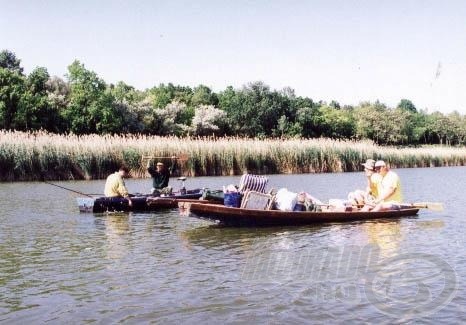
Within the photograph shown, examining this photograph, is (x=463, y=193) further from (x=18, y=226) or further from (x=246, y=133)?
(x=246, y=133)

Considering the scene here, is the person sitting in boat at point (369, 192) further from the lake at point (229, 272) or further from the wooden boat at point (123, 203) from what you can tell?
the wooden boat at point (123, 203)

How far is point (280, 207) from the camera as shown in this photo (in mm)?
12438

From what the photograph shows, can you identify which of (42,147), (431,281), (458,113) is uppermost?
(458,113)

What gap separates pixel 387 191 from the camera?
13.6 m

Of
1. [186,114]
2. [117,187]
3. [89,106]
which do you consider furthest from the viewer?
[186,114]

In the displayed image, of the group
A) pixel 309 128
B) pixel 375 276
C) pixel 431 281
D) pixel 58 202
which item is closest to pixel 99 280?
pixel 375 276

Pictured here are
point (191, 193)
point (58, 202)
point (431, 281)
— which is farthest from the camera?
point (58, 202)

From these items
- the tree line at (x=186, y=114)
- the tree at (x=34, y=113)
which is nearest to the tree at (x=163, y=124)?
the tree line at (x=186, y=114)

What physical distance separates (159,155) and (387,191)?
50.7 ft

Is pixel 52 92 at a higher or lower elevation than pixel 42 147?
higher

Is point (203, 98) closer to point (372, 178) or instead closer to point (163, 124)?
point (163, 124)

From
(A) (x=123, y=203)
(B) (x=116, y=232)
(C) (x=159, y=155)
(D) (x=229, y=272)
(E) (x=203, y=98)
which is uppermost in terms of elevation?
(E) (x=203, y=98)

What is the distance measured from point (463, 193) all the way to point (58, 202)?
14.0 m

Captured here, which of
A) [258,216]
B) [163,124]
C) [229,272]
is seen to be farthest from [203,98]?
[229,272]
